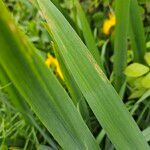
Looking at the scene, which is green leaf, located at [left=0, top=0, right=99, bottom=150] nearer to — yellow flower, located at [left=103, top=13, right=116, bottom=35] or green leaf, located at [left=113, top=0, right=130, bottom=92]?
green leaf, located at [left=113, top=0, right=130, bottom=92]

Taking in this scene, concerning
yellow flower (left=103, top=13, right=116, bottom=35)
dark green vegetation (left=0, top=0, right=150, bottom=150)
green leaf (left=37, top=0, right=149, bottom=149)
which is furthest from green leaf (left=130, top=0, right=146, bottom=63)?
green leaf (left=37, top=0, right=149, bottom=149)

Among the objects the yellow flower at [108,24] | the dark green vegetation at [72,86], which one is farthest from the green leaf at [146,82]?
the yellow flower at [108,24]

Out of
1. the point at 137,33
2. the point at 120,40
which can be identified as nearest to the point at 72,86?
the point at 120,40

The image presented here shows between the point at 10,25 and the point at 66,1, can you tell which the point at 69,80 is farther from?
the point at 66,1

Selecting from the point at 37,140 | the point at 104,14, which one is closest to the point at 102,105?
the point at 37,140

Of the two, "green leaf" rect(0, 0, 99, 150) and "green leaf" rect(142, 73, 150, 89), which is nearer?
"green leaf" rect(0, 0, 99, 150)

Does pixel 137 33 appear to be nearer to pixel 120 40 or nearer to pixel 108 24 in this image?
pixel 120 40

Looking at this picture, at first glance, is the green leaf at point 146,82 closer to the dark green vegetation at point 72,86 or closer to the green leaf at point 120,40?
the dark green vegetation at point 72,86
